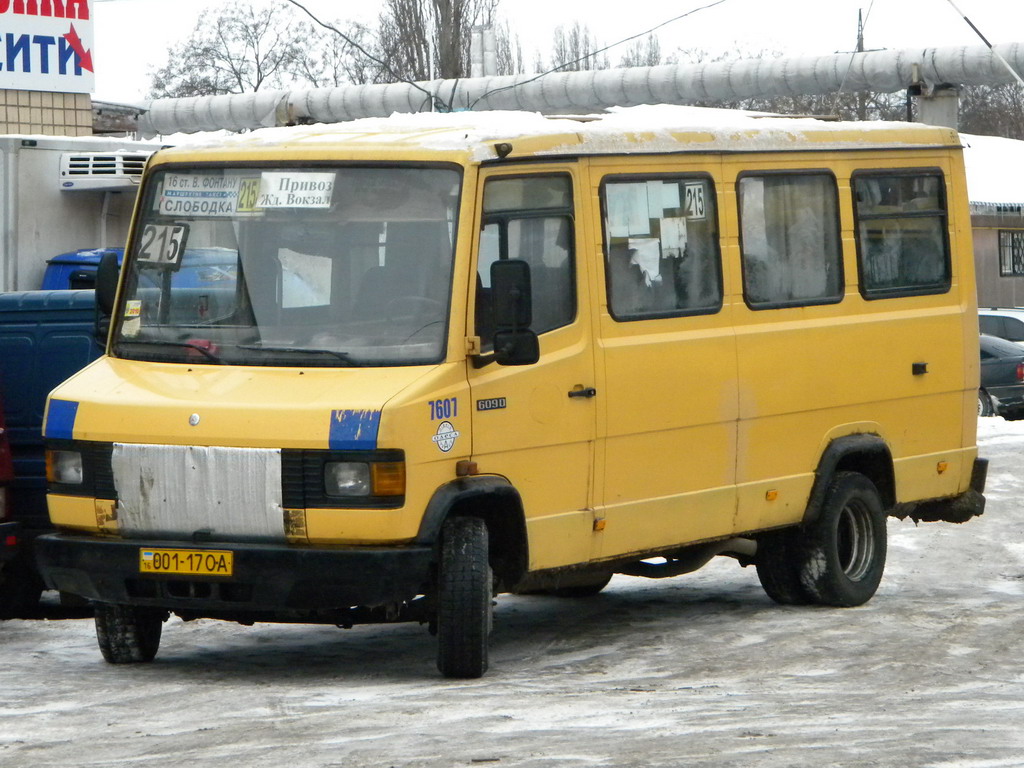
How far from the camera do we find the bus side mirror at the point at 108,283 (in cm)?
863

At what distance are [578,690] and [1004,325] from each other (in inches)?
789

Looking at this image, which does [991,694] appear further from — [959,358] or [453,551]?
[959,358]

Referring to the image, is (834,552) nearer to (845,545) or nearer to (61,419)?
(845,545)

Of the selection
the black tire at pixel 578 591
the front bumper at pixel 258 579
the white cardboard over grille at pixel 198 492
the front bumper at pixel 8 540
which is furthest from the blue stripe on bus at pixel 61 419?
the black tire at pixel 578 591

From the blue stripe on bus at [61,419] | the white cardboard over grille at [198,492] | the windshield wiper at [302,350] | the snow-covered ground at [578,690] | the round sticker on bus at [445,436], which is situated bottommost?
the snow-covered ground at [578,690]

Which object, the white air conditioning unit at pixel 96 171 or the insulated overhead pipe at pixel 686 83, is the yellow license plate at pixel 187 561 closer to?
the white air conditioning unit at pixel 96 171

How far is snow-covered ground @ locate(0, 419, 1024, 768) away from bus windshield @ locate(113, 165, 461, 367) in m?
1.40

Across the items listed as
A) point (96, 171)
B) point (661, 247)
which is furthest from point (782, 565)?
point (96, 171)

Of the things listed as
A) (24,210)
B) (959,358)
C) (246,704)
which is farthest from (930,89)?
(246,704)

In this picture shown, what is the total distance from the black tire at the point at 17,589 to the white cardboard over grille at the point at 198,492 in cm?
248

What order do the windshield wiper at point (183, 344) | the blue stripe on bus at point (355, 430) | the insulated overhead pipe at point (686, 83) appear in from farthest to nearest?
the insulated overhead pipe at point (686, 83), the windshield wiper at point (183, 344), the blue stripe on bus at point (355, 430)

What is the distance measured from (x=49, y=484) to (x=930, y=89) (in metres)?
27.8

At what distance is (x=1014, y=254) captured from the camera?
4156 cm

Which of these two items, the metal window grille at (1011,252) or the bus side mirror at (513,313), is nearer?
the bus side mirror at (513,313)
